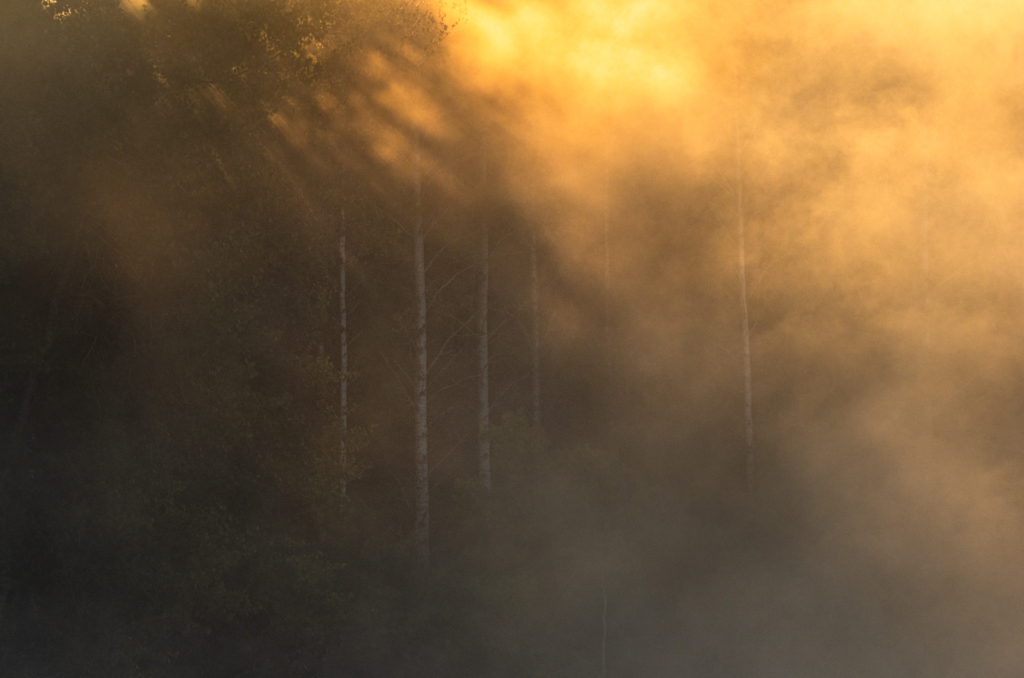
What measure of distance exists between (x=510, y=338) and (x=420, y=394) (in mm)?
3818

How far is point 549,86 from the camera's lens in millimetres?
10273

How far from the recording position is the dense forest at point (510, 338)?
662 centimetres

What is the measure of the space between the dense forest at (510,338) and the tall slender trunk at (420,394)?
0.05m

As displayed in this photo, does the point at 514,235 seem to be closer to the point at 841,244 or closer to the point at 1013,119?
the point at 841,244

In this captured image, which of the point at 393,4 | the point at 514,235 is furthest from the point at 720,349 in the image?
the point at 393,4

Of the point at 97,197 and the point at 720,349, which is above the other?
the point at 97,197

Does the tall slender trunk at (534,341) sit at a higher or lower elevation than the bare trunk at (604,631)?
higher

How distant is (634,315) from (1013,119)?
622cm

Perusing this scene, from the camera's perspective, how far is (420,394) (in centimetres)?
919

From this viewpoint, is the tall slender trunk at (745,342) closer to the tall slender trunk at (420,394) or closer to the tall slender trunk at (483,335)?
the tall slender trunk at (483,335)

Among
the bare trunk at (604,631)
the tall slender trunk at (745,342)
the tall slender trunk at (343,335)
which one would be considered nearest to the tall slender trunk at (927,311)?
the tall slender trunk at (745,342)

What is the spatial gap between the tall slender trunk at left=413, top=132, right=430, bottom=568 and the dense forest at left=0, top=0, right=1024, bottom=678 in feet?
0.16

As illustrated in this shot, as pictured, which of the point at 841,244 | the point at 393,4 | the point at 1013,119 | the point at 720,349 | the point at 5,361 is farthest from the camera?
the point at 720,349

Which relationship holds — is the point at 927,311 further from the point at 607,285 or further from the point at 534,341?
the point at 534,341
